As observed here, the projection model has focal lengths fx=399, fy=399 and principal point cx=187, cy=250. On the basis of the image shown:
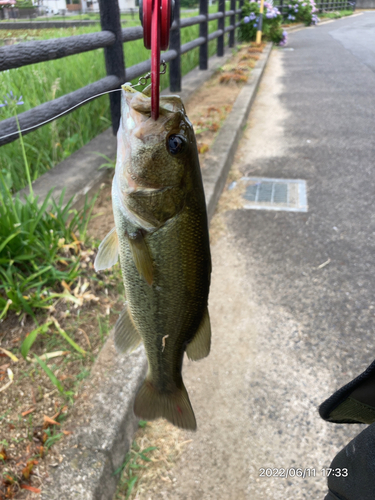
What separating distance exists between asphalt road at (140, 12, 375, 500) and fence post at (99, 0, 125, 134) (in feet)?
4.76

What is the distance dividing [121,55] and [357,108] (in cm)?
457

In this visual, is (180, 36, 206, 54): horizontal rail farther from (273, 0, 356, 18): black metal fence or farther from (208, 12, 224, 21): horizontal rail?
(273, 0, 356, 18): black metal fence

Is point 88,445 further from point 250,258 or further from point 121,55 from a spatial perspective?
point 121,55

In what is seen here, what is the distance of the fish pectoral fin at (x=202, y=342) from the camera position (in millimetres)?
1071

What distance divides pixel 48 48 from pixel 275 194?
2.37 m

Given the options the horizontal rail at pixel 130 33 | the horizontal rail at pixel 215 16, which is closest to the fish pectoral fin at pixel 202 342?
the horizontal rail at pixel 130 33

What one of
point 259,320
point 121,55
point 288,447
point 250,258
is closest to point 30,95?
point 121,55

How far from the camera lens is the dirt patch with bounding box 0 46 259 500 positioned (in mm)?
1556

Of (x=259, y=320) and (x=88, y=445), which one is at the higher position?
(x=88, y=445)

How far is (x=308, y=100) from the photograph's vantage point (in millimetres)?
7164

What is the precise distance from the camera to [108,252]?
3.34ft

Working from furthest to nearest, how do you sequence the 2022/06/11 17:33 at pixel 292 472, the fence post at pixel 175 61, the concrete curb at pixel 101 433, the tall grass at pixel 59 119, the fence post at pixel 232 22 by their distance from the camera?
1. the fence post at pixel 232 22
2. the fence post at pixel 175 61
3. the tall grass at pixel 59 119
4. the 2022/06/11 17:33 at pixel 292 472
5. the concrete curb at pixel 101 433

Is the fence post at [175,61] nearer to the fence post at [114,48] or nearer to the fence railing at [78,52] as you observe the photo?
the fence railing at [78,52]

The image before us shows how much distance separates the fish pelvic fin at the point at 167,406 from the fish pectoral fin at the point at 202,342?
6.9 inches
